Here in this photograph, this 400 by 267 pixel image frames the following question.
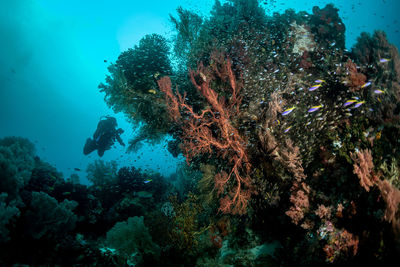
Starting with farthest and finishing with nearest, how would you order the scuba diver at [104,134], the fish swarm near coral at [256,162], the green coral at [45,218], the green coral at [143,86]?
the scuba diver at [104,134] → the green coral at [143,86] → the green coral at [45,218] → the fish swarm near coral at [256,162]

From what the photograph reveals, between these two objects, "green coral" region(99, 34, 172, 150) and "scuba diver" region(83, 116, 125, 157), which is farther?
"scuba diver" region(83, 116, 125, 157)

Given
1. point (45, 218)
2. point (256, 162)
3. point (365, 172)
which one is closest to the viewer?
point (365, 172)

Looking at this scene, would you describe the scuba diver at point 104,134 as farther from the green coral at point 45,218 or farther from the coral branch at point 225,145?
the coral branch at point 225,145

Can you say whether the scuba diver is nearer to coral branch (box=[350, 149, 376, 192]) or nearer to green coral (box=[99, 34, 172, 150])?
green coral (box=[99, 34, 172, 150])

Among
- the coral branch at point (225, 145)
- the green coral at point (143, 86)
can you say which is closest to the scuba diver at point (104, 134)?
the green coral at point (143, 86)

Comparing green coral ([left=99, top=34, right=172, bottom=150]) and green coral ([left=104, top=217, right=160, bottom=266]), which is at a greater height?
green coral ([left=99, top=34, right=172, bottom=150])

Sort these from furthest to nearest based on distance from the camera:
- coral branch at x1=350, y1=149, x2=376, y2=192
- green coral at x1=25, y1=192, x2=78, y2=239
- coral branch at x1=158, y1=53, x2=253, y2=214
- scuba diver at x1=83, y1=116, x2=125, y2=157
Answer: scuba diver at x1=83, y1=116, x2=125, y2=157
green coral at x1=25, y1=192, x2=78, y2=239
coral branch at x1=158, y1=53, x2=253, y2=214
coral branch at x1=350, y1=149, x2=376, y2=192

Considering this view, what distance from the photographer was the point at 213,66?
6.41 meters

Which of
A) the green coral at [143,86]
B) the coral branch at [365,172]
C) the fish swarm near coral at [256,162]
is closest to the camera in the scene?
the coral branch at [365,172]

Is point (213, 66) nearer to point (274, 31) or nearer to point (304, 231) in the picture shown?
point (304, 231)

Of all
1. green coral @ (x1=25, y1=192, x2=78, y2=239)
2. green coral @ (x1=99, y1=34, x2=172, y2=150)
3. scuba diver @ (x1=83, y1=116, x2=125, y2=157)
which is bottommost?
green coral @ (x1=25, y1=192, x2=78, y2=239)

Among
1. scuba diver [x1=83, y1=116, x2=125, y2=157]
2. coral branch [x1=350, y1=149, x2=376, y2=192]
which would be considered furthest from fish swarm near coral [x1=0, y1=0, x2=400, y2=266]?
scuba diver [x1=83, y1=116, x2=125, y2=157]

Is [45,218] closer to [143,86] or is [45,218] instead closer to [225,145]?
[143,86]

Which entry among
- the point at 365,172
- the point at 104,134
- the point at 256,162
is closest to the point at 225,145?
the point at 256,162
